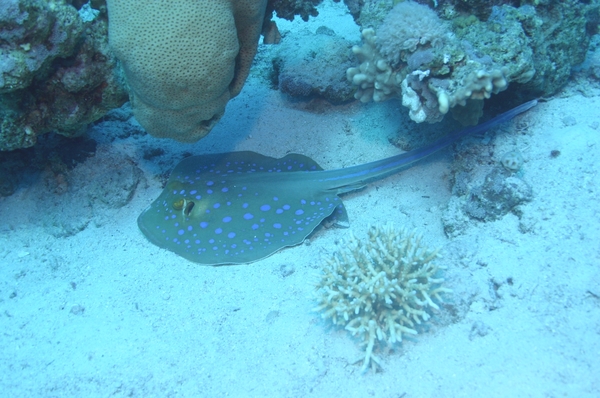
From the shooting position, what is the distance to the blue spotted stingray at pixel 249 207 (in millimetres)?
4777

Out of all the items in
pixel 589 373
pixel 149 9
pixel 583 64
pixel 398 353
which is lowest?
pixel 398 353

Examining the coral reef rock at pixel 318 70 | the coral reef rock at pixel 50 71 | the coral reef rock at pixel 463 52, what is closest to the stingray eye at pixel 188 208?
the coral reef rock at pixel 50 71

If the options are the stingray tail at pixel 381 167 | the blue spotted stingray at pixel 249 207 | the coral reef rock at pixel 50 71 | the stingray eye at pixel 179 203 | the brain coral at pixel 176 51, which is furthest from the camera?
the stingray tail at pixel 381 167

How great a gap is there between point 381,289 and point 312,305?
0.91m

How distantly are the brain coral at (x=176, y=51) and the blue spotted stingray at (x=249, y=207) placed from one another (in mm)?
1274

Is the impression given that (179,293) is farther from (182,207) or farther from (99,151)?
(99,151)

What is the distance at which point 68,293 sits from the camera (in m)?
4.42

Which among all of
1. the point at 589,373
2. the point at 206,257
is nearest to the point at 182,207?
the point at 206,257

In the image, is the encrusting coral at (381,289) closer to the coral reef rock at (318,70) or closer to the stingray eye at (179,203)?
the stingray eye at (179,203)

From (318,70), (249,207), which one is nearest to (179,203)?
(249,207)

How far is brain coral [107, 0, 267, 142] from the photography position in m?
3.63

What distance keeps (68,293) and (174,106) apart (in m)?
2.73

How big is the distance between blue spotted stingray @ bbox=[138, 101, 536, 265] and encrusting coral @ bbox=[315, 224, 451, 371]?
1238mm

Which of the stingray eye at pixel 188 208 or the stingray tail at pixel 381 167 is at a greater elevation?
the stingray tail at pixel 381 167
